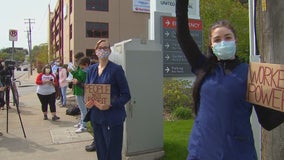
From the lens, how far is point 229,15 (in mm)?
22594

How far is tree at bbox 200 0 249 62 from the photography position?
70.4 ft

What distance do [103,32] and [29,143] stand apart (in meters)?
37.9

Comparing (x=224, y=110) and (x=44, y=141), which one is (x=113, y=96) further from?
(x=44, y=141)

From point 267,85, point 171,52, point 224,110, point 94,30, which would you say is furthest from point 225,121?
point 94,30

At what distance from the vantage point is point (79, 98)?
8.56 meters

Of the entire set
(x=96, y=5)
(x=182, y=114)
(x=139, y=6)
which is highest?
(x=139, y=6)

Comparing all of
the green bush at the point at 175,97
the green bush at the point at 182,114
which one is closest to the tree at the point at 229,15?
the green bush at the point at 175,97

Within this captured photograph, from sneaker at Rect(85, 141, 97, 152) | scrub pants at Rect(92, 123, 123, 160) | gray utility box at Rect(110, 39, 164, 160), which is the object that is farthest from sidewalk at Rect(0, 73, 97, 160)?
scrub pants at Rect(92, 123, 123, 160)

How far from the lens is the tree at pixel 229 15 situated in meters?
21.5

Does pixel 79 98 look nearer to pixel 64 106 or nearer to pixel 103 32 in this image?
pixel 64 106

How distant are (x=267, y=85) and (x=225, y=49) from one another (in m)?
0.36

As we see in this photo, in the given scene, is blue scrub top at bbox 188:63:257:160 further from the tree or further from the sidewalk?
the tree

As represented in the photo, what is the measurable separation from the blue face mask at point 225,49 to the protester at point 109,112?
6.92ft

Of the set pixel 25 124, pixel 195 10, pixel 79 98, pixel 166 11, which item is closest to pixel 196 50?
pixel 79 98
